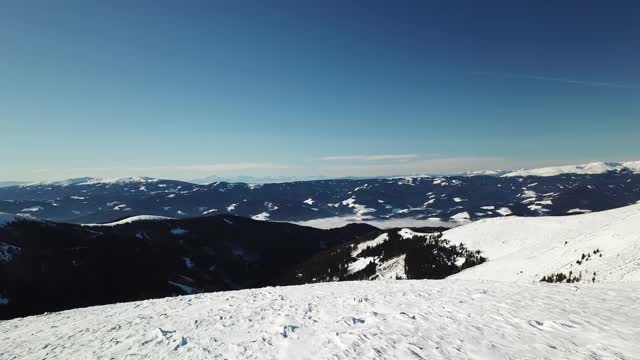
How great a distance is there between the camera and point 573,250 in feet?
108

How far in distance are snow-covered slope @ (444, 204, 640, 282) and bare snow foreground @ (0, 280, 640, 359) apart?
839 centimetres

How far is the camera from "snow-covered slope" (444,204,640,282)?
81.7ft

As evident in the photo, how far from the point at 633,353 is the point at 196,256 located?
184m

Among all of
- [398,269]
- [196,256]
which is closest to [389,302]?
[398,269]

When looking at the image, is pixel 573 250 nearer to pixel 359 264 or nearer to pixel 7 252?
pixel 359 264

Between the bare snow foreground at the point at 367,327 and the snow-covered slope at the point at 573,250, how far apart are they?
839 cm

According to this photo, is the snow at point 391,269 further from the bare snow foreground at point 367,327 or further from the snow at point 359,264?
the bare snow foreground at point 367,327

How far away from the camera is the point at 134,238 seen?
148750mm

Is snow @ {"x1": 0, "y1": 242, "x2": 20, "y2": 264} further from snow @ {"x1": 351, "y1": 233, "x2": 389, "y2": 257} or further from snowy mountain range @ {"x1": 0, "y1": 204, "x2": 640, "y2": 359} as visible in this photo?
snow @ {"x1": 351, "y1": 233, "x2": 389, "y2": 257}

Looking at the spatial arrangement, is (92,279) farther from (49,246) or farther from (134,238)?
(134,238)

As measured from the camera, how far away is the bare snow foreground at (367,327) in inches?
413

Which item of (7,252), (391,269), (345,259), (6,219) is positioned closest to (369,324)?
(391,269)

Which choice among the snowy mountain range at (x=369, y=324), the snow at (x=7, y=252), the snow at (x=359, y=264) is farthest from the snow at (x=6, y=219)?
the snowy mountain range at (x=369, y=324)

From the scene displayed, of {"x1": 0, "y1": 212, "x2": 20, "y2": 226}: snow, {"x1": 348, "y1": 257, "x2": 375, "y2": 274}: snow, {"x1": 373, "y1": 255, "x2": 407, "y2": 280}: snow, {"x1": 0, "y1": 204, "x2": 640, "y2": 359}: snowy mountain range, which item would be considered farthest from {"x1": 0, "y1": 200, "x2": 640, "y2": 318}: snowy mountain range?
{"x1": 0, "y1": 204, "x2": 640, "y2": 359}: snowy mountain range
